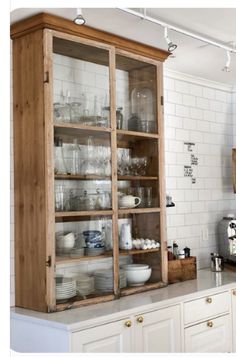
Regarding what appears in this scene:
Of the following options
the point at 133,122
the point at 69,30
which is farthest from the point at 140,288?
the point at 69,30

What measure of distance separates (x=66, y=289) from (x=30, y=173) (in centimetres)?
69

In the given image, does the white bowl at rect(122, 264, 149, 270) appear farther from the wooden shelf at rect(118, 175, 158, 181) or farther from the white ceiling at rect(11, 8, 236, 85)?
the white ceiling at rect(11, 8, 236, 85)

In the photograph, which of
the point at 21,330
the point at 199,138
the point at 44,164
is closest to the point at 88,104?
the point at 44,164

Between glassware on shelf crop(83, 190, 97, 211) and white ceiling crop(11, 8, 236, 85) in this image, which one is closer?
white ceiling crop(11, 8, 236, 85)

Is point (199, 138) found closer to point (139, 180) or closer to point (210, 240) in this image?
point (210, 240)

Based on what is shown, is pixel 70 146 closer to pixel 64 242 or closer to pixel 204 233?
pixel 64 242

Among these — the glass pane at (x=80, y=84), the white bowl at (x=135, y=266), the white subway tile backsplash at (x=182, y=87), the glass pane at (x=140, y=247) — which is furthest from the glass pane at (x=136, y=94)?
the white bowl at (x=135, y=266)

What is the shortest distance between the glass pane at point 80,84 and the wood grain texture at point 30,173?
0.11 metres

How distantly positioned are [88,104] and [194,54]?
103 centimetres

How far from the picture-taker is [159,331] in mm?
2959

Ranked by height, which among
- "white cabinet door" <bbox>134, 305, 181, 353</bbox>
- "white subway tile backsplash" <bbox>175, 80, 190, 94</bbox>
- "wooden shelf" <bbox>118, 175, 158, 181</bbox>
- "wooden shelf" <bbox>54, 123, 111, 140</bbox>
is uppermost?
"white subway tile backsplash" <bbox>175, 80, 190, 94</bbox>

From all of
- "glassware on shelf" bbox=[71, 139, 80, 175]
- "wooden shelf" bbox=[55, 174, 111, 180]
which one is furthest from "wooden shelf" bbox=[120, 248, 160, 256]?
"glassware on shelf" bbox=[71, 139, 80, 175]

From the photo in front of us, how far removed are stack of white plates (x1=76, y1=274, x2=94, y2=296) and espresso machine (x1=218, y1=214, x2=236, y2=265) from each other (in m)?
1.65

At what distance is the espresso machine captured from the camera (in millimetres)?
4237
